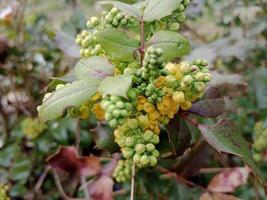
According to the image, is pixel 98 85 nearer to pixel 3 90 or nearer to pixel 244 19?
pixel 3 90

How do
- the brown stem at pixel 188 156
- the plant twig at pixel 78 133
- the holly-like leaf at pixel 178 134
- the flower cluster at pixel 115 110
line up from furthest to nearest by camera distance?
the plant twig at pixel 78 133 → the brown stem at pixel 188 156 → the holly-like leaf at pixel 178 134 → the flower cluster at pixel 115 110

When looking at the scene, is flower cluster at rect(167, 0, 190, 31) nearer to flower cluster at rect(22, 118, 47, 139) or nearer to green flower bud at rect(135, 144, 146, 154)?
green flower bud at rect(135, 144, 146, 154)

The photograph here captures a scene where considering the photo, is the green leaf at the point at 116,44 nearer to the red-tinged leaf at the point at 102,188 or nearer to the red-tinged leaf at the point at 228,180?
the red-tinged leaf at the point at 102,188

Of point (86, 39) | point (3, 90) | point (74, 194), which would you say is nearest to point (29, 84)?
point (3, 90)

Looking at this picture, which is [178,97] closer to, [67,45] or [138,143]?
[138,143]

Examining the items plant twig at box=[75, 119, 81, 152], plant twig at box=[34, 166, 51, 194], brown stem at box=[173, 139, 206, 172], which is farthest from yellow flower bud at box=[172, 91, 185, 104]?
plant twig at box=[34, 166, 51, 194]

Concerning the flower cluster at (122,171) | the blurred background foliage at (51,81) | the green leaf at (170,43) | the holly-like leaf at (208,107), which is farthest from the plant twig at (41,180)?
the green leaf at (170,43)
